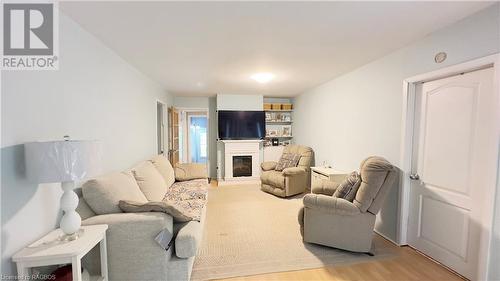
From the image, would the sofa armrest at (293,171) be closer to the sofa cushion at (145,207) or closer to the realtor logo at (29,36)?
the sofa cushion at (145,207)

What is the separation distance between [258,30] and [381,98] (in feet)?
6.30

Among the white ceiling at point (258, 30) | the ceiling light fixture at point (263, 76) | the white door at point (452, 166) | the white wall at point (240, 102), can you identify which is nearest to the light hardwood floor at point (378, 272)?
the white door at point (452, 166)

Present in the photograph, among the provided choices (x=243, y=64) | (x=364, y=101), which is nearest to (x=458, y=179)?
(x=364, y=101)

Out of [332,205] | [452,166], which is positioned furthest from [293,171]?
[452,166]

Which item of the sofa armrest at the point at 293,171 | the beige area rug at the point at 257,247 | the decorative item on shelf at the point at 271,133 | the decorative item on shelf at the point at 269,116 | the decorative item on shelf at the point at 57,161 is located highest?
the decorative item on shelf at the point at 269,116

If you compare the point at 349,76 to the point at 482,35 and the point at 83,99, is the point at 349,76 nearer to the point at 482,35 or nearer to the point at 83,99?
the point at 482,35

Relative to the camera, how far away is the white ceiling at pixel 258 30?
165 cm

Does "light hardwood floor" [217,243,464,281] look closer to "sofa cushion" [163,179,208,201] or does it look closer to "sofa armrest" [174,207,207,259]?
"sofa armrest" [174,207,207,259]

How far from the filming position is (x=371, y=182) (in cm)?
226

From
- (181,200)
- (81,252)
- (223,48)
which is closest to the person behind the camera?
(81,252)

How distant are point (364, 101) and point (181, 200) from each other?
2955 millimetres

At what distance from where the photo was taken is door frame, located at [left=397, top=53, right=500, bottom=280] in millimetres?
1660

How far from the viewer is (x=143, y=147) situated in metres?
3.52

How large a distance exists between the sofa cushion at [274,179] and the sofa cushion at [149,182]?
2.29 m
